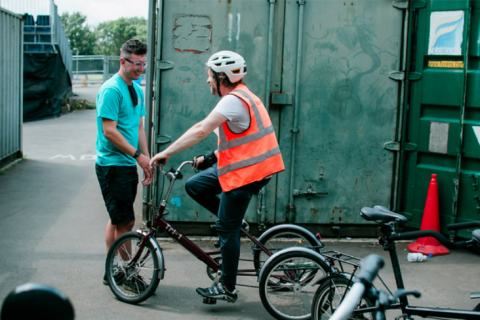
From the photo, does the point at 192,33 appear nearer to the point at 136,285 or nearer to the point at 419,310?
the point at 136,285

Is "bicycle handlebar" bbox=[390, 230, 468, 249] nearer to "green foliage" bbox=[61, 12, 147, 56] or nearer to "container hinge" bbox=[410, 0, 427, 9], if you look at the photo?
"container hinge" bbox=[410, 0, 427, 9]

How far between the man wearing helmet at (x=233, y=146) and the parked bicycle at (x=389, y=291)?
0.90m

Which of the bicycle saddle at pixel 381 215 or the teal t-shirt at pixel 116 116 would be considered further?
the teal t-shirt at pixel 116 116

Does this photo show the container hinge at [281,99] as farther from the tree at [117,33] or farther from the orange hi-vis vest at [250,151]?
the tree at [117,33]

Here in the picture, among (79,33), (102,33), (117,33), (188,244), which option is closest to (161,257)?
(188,244)

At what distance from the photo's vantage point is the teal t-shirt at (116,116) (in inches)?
A: 186

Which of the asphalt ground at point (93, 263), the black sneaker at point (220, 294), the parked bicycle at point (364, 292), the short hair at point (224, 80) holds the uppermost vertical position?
the short hair at point (224, 80)

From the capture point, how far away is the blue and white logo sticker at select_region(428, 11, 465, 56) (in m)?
6.19

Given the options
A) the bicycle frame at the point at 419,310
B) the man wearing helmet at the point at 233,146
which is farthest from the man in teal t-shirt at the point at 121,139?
the bicycle frame at the point at 419,310

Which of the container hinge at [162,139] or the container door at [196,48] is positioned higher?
the container door at [196,48]

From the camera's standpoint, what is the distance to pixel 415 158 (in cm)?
657

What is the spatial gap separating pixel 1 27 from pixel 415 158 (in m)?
7.56

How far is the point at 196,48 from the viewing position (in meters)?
6.30

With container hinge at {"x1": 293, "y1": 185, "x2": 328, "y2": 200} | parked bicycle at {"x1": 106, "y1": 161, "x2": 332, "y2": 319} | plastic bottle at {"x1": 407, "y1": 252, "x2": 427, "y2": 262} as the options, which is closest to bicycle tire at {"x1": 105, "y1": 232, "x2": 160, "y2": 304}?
parked bicycle at {"x1": 106, "y1": 161, "x2": 332, "y2": 319}
